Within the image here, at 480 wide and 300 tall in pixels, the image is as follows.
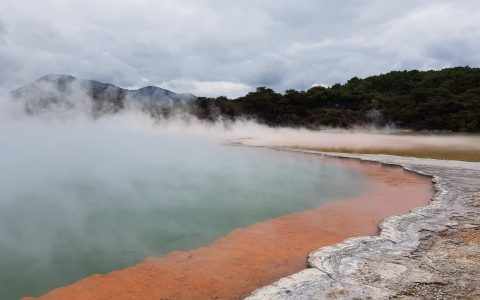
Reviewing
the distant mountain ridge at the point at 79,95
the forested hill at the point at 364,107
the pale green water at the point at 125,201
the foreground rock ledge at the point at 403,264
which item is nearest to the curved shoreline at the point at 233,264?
the pale green water at the point at 125,201

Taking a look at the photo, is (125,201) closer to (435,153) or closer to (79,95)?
(435,153)

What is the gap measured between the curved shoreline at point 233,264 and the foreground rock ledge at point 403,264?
435mm

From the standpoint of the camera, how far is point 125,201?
Answer: 8.18 metres

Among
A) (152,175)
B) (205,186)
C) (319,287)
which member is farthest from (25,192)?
(319,287)

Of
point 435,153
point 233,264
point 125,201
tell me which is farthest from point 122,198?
point 435,153

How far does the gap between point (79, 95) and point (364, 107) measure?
2229cm

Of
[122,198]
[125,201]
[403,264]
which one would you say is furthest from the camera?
[122,198]

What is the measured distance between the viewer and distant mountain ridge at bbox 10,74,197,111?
19.0 meters

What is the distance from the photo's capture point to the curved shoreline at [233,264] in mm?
4512

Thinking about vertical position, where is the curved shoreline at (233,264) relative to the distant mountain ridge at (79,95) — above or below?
below

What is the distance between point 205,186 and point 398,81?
4073 centimetres

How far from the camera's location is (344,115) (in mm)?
33281

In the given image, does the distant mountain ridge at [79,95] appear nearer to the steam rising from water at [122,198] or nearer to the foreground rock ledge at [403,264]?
the steam rising from water at [122,198]

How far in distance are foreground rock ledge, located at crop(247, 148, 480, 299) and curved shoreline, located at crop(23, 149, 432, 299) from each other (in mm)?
435
